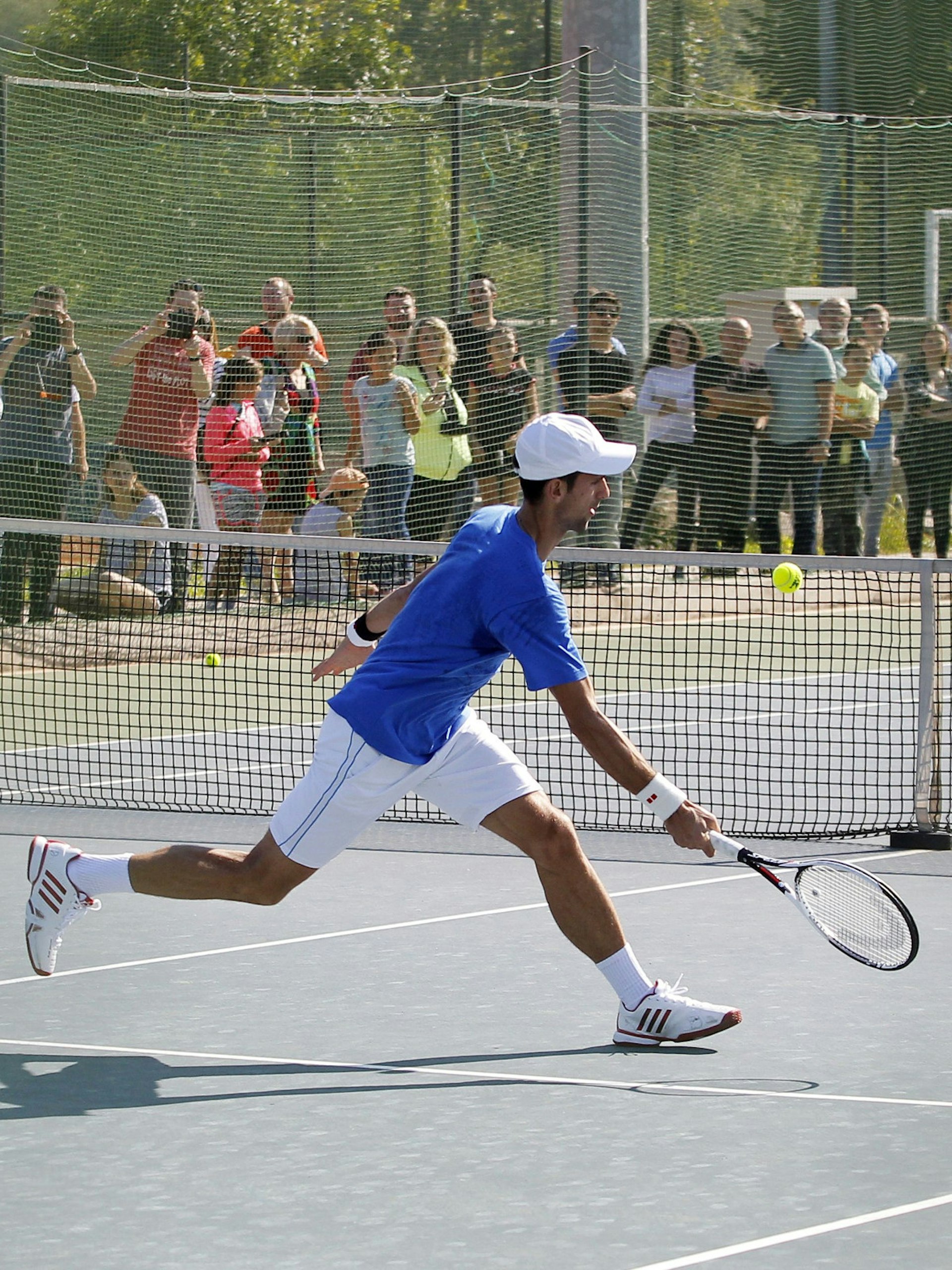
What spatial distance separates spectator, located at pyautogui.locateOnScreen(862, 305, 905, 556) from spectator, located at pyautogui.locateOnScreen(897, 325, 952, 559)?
103 mm

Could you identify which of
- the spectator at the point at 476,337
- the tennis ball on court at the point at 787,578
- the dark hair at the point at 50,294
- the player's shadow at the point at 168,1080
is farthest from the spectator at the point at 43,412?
the player's shadow at the point at 168,1080

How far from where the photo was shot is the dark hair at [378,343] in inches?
532

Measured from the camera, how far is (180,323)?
43.0ft

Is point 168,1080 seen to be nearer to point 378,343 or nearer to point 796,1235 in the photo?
point 796,1235

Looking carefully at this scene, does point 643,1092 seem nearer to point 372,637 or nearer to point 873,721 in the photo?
point 372,637

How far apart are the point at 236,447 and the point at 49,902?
8.25m

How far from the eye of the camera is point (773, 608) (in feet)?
47.4

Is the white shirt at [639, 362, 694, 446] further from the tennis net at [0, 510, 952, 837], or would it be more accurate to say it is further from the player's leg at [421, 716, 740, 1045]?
the player's leg at [421, 716, 740, 1045]

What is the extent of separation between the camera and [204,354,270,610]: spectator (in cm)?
1331

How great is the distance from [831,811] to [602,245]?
7.32 meters

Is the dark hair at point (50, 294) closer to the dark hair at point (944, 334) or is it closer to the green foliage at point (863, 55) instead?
the dark hair at point (944, 334)

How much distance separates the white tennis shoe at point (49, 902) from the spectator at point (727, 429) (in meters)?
10.1

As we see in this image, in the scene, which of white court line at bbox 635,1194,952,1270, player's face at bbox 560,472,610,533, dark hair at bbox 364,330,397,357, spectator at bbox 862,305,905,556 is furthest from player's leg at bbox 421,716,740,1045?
spectator at bbox 862,305,905,556

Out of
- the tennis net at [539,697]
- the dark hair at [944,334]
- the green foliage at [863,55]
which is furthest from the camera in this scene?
the green foliage at [863,55]
